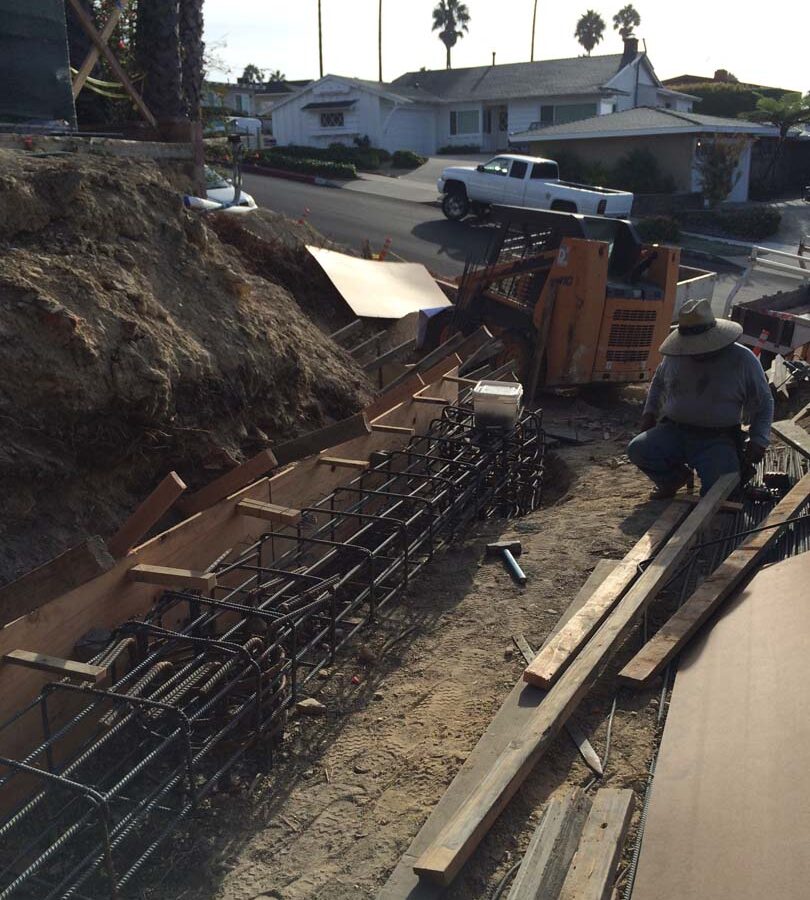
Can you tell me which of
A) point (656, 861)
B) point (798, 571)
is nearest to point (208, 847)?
point (656, 861)

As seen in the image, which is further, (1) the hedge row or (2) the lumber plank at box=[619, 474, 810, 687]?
(1) the hedge row

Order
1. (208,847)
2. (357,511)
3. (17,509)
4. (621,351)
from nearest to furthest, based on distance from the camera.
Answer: (208,847), (17,509), (357,511), (621,351)

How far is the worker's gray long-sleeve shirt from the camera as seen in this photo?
6.47 meters

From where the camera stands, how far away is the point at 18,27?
8828mm

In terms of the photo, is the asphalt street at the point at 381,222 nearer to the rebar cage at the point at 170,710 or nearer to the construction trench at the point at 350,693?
the construction trench at the point at 350,693

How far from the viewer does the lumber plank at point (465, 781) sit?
3.31 metres

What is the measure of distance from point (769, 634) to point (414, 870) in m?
2.07

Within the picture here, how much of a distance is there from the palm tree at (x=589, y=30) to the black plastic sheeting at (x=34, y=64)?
77.9 metres

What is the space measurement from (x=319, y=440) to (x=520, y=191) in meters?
19.3

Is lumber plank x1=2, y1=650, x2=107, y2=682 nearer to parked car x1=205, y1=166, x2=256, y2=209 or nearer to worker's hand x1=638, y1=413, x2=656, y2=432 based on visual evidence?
worker's hand x1=638, y1=413, x2=656, y2=432

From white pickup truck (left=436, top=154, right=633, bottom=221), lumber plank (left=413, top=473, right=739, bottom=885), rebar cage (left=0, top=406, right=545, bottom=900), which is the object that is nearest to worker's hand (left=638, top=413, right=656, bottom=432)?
lumber plank (left=413, top=473, right=739, bottom=885)

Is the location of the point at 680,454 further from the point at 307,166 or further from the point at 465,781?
the point at 307,166

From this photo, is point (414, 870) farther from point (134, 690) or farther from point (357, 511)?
point (357, 511)

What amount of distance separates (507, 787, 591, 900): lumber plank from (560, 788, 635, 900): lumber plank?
0.03 meters
